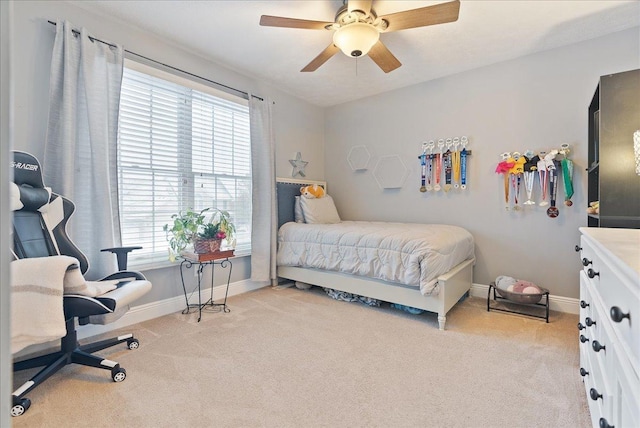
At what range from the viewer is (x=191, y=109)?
2.94 metres

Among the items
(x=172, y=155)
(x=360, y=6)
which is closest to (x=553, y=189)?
(x=360, y=6)

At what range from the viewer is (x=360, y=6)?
1.93 meters

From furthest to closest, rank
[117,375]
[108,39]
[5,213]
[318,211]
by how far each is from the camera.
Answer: [318,211] → [108,39] → [117,375] → [5,213]

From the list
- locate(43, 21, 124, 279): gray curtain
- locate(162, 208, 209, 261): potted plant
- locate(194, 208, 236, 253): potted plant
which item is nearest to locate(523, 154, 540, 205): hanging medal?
locate(194, 208, 236, 253): potted plant

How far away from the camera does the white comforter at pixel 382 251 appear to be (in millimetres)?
2391

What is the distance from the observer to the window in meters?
2.52

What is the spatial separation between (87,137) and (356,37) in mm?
2020

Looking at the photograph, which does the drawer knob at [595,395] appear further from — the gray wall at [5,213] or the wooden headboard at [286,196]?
the wooden headboard at [286,196]

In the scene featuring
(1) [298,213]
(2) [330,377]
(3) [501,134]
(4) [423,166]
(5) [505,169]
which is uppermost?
(3) [501,134]

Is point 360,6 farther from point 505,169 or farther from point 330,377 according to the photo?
point 330,377

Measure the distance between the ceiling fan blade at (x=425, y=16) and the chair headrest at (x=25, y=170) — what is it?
7.65 feet

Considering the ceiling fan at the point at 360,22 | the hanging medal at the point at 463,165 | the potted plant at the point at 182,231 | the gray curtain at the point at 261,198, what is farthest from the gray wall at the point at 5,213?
the hanging medal at the point at 463,165

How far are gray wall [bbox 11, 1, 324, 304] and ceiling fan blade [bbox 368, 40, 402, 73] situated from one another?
1589mm

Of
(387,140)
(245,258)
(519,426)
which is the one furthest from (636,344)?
(387,140)
